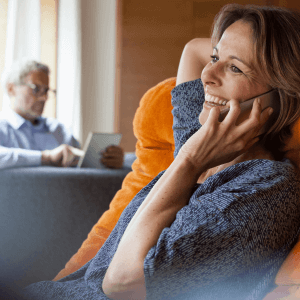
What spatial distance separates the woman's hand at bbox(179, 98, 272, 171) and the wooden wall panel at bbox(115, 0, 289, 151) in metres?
1.56

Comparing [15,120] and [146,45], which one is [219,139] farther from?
[146,45]

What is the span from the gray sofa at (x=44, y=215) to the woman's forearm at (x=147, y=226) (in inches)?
33.4

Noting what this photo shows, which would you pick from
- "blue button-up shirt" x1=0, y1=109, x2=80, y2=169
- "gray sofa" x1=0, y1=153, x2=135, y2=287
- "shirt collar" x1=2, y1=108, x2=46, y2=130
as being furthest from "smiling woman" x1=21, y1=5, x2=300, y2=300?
"shirt collar" x1=2, y1=108, x2=46, y2=130

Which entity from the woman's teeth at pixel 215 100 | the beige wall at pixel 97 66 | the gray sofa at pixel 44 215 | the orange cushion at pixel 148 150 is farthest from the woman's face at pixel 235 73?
the beige wall at pixel 97 66

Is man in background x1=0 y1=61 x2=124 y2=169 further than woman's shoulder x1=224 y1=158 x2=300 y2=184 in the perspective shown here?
Yes

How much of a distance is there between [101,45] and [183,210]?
2.92 metres

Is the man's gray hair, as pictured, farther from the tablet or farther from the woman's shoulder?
the woman's shoulder

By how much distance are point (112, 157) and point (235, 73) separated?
1.01 metres

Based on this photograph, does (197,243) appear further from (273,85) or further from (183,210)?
(273,85)

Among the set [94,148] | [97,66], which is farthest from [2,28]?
[94,148]

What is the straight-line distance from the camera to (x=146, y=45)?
269 centimetres

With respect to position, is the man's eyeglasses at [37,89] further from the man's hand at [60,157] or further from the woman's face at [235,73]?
the woman's face at [235,73]

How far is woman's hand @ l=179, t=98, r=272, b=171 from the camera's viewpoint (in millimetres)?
718

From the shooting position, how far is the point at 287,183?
660 mm
